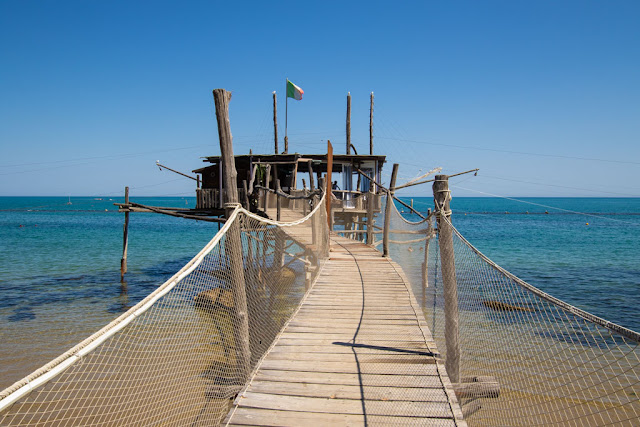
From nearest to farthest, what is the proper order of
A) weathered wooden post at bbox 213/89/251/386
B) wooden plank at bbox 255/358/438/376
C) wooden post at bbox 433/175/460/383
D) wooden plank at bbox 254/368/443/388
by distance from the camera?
wooden plank at bbox 254/368/443/388 < wooden plank at bbox 255/358/438/376 < wooden post at bbox 433/175/460/383 < weathered wooden post at bbox 213/89/251/386

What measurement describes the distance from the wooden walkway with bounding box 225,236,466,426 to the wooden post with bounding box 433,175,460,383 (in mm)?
331

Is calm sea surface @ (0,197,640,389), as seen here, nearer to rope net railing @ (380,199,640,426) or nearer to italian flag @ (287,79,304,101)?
rope net railing @ (380,199,640,426)

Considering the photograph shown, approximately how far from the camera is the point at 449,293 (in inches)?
192

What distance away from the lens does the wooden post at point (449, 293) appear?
15.7ft

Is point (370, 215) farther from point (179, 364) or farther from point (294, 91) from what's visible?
point (294, 91)

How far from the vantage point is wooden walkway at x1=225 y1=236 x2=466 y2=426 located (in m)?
A: 2.96

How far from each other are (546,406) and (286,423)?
5.13 m

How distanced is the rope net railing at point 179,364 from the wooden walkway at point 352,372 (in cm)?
77

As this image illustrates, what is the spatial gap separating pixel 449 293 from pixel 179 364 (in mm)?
4797

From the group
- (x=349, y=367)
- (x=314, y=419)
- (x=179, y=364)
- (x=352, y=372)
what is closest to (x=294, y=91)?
(x=179, y=364)

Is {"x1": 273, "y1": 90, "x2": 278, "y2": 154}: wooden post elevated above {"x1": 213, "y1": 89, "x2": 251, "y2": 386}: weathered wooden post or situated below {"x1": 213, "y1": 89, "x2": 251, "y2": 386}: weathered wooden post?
above

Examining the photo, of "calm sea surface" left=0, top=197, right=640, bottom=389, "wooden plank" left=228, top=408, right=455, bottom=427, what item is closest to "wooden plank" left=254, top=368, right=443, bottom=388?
"wooden plank" left=228, top=408, right=455, bottom=427

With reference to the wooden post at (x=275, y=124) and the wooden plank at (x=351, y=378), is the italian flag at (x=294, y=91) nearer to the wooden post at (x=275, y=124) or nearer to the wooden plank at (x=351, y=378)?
the wooden post at (x=275, y=124)

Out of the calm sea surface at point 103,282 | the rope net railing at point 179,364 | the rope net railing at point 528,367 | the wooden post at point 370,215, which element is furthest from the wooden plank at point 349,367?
the wooden post at point 370,215
